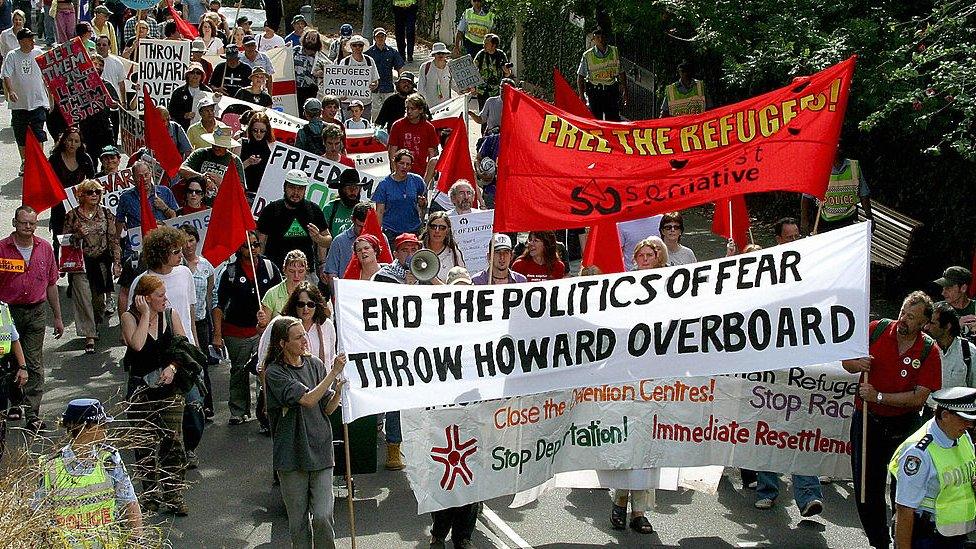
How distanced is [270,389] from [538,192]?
206cm

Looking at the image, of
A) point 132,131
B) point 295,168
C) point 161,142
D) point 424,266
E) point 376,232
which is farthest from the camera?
point 132,131

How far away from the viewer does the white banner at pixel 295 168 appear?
14.6 metres

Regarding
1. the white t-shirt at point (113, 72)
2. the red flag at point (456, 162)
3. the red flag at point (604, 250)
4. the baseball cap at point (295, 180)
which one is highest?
the white t-shirt at point (113, 72)

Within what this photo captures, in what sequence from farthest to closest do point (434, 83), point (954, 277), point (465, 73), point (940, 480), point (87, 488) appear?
1. point (434, 83)
2. point (465, 73)
3. point (954, 277)
4. point (87, 488)
5. point (940, 480)

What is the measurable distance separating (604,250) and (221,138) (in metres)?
6.29

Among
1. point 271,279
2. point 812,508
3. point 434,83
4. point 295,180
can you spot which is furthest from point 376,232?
point 434,83

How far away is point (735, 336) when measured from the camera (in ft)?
29.4

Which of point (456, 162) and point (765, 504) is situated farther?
point (456, 162)

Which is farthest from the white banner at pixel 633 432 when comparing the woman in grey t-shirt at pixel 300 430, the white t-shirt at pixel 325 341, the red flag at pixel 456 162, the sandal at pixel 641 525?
the red flag at pixel 456 162

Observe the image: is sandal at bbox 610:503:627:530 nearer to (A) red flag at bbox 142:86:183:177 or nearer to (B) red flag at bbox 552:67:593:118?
(B) red flag at bbox 552:67:593:118

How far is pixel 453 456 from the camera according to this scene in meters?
9.06

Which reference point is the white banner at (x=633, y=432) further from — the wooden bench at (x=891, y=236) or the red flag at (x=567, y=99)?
the wooden bench at (x=891, y=236)

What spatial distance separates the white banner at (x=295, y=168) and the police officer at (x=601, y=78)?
6.59 m

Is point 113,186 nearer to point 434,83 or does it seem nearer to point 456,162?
point 456,162
